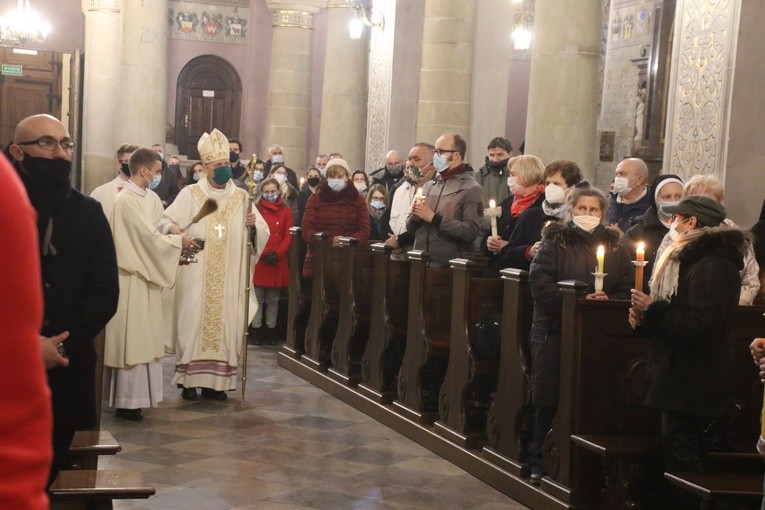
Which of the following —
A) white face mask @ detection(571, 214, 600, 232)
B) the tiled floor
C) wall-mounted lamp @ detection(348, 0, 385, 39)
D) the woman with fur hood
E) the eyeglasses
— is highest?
wall-mounted lamp @ detection(348, 0, 385, 39)

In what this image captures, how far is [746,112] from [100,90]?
45.1ft

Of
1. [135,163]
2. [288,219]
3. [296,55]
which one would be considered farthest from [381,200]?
[296,55]

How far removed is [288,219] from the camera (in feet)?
39.7

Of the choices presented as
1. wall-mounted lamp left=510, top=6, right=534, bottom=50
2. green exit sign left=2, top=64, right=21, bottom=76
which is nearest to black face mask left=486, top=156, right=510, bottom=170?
wall-mounted lamp left=510, top=6, right=534, bottom=50

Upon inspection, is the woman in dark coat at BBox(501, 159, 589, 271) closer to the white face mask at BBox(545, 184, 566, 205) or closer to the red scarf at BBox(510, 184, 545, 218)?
the white face mask at BBox(545, 184, 566, 205)

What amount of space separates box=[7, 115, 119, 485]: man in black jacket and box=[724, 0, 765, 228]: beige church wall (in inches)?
199

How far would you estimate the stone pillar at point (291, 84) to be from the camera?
19.7 metres

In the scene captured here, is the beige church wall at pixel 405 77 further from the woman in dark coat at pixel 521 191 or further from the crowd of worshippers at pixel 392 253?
the woman in dark coat at pixel 521 191

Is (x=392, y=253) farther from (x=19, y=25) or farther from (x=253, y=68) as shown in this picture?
(x=253, y=68)

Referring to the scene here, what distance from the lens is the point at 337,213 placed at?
1111 cm

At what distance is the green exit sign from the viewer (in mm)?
22578

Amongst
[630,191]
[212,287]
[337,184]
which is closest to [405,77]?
[337,184]

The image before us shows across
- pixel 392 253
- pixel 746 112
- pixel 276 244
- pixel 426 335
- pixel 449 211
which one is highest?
pixel 746 112

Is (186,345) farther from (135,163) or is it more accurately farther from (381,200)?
(381,200)
